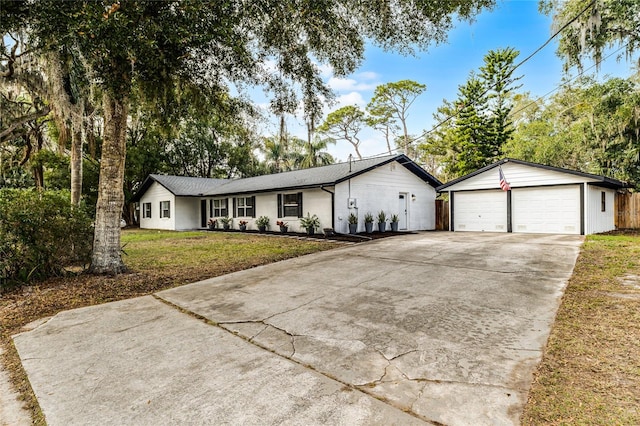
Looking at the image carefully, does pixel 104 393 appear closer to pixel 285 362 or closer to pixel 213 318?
pixel 285 362

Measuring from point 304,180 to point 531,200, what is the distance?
30.9 ft

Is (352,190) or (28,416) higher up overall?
(352,190)

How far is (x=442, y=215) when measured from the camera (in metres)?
16.8

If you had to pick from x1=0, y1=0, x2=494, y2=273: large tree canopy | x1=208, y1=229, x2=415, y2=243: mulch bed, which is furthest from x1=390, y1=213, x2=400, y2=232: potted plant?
x1=0, y1=0, x2=494, y2=273: large tree canopy

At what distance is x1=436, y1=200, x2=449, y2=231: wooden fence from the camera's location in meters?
16.6

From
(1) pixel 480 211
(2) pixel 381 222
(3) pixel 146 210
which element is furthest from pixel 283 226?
(3) pixel 146 210

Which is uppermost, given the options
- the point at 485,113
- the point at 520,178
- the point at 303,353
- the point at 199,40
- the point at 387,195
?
the point at 485,113

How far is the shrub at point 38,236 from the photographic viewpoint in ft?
16.8

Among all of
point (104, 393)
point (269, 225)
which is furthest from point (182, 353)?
point (269, 225)

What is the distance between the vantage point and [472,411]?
2059 mm

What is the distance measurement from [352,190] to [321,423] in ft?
38.7

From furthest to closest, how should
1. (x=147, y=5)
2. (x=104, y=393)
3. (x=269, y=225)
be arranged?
(x=269, y=225) → (x=147, y=5) → (x=104, y=393)

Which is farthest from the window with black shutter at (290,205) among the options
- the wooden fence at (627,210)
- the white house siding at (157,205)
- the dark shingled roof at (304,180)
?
the wooden fence at (627,210)

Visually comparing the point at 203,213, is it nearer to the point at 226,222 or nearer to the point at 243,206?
the point at 226,222
